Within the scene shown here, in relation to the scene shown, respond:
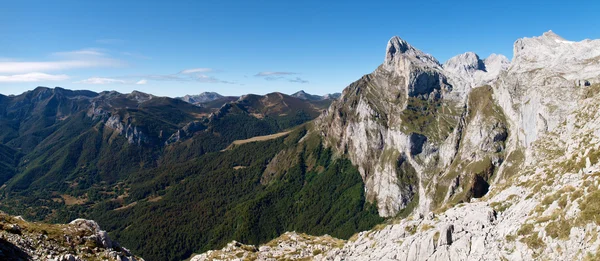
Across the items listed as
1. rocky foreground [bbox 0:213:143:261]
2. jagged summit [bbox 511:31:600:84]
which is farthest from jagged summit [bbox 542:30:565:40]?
rocky foreground [bbox 0:213:143:261]

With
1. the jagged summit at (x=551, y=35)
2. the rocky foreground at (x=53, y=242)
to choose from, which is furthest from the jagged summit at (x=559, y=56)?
the rocky foreground at (x=53, y=242)

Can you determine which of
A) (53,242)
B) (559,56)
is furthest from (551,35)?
(53,242)

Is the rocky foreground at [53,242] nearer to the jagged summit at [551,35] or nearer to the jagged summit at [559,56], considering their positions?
the jagged summit at [559,56]

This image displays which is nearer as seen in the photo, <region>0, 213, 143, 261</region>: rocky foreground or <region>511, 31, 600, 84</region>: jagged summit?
<region>0, 213, 143, 261</region>: rocky foreground

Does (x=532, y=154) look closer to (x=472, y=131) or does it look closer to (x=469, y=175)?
(x=469, y=175)

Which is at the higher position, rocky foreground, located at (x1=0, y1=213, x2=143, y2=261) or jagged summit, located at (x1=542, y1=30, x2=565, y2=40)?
jagged summit, located at (x1=542, y1=30, x2=565, y2=40)

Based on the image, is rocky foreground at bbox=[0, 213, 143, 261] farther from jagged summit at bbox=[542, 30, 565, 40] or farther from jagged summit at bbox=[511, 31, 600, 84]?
jagged summit at bbox=[542, 30, 565, 40]

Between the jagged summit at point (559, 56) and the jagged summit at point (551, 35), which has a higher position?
the jagged summit at point (551, 35)

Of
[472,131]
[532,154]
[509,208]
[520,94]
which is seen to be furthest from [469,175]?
[509,208]
